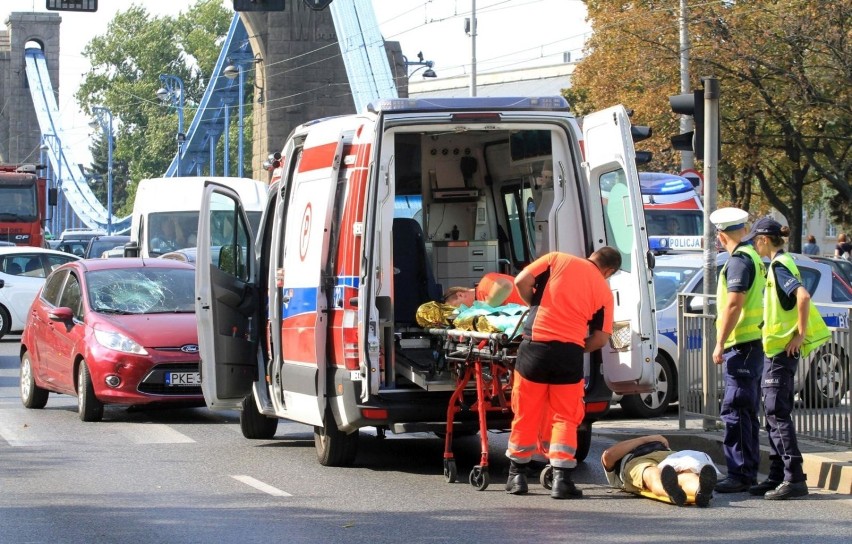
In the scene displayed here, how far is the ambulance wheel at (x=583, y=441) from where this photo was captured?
10883 millimetres

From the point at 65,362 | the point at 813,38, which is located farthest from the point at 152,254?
the point at 813,38

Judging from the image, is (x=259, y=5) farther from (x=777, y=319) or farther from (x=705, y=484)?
(x=705, y=484)

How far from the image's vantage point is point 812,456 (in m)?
10.3

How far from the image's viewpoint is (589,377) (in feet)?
34.6

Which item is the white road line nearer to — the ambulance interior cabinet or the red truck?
the ambulance interior cabinet

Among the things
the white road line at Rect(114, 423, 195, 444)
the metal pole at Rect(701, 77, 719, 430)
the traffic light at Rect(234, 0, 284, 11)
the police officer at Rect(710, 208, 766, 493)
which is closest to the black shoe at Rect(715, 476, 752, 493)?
the police officer at Rect(710, 208, 766, 493)

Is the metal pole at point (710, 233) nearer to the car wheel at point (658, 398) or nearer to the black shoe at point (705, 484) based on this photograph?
the car wheel at point (658, 398)

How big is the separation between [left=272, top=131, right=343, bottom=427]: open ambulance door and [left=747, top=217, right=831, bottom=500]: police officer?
2.93 meters

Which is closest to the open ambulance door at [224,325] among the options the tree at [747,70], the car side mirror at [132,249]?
the car side mirror at [132,249]

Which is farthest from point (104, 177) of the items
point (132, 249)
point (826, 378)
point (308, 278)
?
point (826, 378)

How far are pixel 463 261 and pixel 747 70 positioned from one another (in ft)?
83.7

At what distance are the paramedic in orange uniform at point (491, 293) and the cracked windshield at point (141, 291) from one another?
162 inches

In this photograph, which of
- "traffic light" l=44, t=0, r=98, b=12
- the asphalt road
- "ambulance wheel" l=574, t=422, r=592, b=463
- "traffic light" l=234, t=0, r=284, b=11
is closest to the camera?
the asphalt road

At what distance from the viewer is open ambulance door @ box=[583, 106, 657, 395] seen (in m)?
10.2
